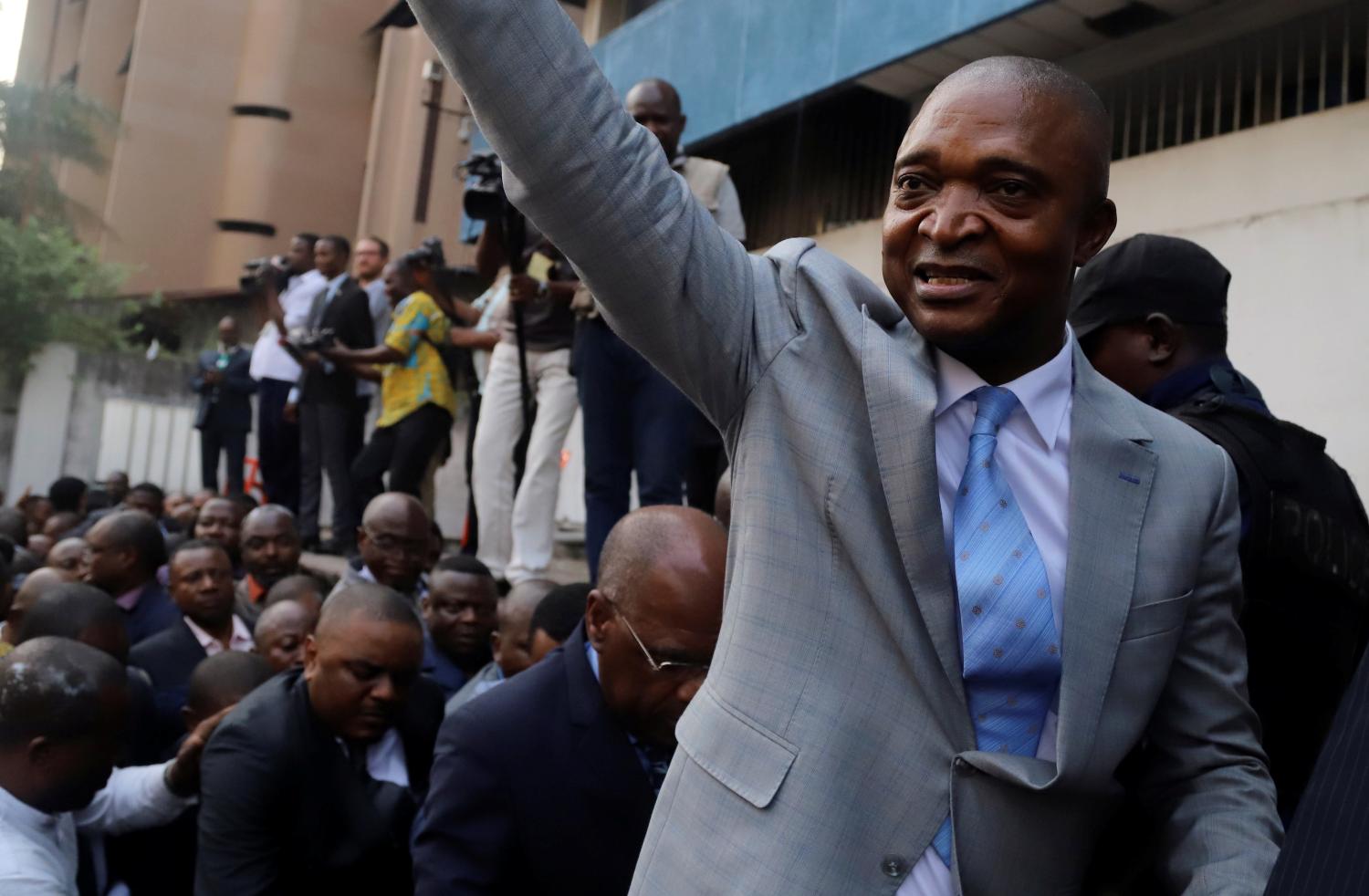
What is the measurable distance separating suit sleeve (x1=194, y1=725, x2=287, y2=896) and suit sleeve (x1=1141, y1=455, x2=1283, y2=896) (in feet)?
8.16

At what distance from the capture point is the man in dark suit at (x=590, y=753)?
277 centimetres

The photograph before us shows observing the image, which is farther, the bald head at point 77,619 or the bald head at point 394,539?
the bald head at point 394,539

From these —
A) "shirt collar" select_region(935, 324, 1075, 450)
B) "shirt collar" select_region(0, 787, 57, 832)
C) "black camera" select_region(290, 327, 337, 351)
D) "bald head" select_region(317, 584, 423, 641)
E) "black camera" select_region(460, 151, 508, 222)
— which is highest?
"black camera" select_region(460, 151, 508, 222)

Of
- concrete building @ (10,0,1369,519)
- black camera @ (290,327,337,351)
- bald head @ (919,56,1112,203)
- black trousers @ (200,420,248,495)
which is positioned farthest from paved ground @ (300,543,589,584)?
bald head @ (919,56,1112,203)

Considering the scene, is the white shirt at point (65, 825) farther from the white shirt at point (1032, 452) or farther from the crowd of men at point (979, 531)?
the white shirt at point (1032, 452)

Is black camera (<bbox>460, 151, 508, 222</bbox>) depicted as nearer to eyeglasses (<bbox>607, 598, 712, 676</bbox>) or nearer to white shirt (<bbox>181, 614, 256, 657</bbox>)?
white shirt (<bbox>181, 614, 256, 657</bbox>)

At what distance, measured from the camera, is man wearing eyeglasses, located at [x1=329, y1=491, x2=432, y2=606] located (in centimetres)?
609

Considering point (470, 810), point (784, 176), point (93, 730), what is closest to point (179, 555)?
point (93, 730)

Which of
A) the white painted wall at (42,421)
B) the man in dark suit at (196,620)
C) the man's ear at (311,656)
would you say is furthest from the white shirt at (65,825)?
the white painted wall at (42,421)

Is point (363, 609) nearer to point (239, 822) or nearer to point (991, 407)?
point (239, 822)

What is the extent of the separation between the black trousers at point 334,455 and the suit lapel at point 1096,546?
22.6 ft

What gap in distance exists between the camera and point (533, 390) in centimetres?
622

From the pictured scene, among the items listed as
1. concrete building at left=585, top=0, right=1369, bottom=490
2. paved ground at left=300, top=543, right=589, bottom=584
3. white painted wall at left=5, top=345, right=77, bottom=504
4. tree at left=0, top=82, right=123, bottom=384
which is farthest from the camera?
tree at left=0, top=82, right=123, bottom=384

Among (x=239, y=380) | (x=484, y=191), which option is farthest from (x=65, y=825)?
(x=239, y=380)
